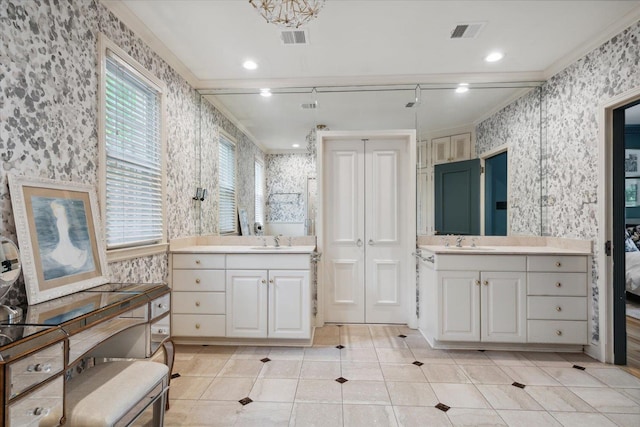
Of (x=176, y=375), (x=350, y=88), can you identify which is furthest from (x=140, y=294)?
(x=350, y=88)

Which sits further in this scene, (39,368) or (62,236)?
(62,236)

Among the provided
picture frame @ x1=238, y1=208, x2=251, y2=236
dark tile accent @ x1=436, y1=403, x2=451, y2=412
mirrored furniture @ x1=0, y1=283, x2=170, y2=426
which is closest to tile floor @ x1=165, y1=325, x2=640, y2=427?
dark tile accent @ x1=436, y1=403, x2=451, y2=412

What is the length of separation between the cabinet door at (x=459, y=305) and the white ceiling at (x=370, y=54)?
5.10 ft

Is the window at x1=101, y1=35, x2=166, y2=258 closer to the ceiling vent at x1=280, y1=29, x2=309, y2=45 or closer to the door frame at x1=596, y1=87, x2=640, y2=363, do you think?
the ceiling vent at x1=280, y1=29, x2=309, y2=45

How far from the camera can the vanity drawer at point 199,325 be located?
279 cm

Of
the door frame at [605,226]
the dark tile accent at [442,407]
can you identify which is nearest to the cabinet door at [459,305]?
the dark tile accent at [442,407]

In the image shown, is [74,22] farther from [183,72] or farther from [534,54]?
[534,54]

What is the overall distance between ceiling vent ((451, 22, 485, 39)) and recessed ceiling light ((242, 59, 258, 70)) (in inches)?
67.8

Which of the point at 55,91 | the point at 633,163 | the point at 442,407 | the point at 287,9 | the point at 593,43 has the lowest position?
the point at 442,407

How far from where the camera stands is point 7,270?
1.23 metres

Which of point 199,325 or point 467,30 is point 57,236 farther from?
point 467,30

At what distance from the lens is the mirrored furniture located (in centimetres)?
94

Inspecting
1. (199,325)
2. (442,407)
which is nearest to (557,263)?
(442,407)

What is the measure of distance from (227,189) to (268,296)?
4.10ft
